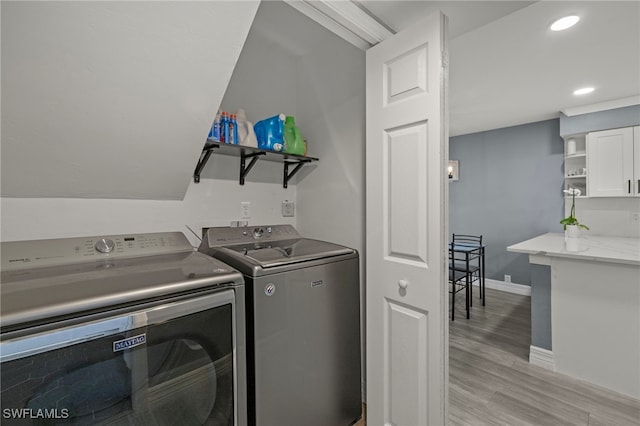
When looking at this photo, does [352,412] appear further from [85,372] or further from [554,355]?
→ [554,355]

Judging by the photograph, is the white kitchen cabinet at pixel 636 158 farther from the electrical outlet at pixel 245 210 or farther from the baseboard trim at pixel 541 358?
the electrical outlet at pixel 245 210

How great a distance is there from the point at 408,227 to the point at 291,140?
951 millimetres

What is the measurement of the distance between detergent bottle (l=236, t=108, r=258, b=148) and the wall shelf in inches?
2.1

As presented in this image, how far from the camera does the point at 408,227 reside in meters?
1.37

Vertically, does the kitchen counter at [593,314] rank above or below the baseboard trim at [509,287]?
above

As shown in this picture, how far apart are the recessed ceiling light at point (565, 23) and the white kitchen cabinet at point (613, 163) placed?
228 cm

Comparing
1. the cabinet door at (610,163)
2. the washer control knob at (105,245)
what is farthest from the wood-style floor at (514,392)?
the cabinet door at (610,163)

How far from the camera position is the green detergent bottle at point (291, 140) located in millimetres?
1855

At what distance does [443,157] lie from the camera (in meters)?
1.25

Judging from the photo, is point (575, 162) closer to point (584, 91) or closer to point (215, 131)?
point (584, 91)

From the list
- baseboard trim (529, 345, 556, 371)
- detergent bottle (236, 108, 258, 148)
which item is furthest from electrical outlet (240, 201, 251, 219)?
baseboard trim (529, 345, 556, 371)

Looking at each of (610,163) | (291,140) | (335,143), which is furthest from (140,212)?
(610,163)

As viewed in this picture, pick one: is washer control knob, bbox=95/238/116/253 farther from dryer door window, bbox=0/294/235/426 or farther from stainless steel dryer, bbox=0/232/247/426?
dryer door window, bbox=0/294/235/426

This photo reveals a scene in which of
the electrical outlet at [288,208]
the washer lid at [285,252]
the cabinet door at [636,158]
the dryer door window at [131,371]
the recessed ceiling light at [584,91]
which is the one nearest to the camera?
the dryer door window at [131,371]
